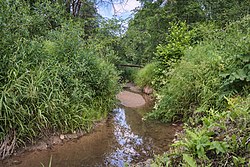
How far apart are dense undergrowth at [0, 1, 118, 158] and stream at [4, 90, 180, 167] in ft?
0.83

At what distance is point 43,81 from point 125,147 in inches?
59.2

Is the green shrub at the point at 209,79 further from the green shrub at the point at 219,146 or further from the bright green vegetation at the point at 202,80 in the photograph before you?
the green shrub at the point at 219,146

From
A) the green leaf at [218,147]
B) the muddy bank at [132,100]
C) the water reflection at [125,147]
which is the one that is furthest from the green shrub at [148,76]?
the green leaf at [218,147]

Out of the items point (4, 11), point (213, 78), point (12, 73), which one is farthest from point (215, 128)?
point (4, 11)

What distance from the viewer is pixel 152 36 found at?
8.65 meters

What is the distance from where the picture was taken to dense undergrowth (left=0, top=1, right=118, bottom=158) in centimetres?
308

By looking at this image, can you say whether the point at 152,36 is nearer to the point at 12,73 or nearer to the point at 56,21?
the point at 56,21

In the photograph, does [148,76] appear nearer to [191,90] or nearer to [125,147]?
[191,90]

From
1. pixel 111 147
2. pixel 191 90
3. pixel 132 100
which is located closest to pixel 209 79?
pixel 191 90

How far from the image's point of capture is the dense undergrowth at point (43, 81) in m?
3.08

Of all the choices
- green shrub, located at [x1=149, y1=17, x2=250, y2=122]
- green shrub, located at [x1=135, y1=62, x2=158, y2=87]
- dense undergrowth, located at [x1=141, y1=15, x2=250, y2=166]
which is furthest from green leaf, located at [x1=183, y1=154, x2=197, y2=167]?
green shrub, located at [x1=135, y1=62, x2=158, y2=87]

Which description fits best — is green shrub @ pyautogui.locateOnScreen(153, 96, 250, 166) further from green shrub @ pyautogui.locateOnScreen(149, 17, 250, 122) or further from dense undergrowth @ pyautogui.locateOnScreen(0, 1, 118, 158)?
dense undergrowth @ pyautogui.locateOnScreen(0, 1, 118, 158)

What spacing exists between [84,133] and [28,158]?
3.40 feet

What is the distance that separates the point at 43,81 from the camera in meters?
3.44
